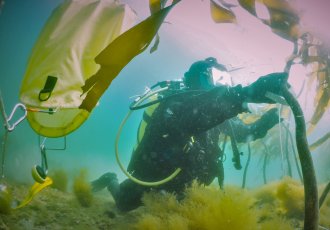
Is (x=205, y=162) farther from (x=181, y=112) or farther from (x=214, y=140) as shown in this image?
(x=181, y=112)

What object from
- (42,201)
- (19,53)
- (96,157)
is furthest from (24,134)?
(42,201)

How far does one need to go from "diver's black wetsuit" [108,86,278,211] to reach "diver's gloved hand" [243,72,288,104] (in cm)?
83

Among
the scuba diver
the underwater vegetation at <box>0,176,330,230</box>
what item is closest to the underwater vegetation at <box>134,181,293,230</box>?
the underwater vegetation at <box>0,176,330,230</box>

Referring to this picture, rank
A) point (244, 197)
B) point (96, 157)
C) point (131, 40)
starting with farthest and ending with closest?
point (96, 157), point (244, 197), point (131, 40)

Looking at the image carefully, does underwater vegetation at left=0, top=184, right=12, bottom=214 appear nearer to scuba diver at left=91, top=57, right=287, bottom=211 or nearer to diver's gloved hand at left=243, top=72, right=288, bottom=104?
scuba diver at left=91, top=57, right=287, bottom=211

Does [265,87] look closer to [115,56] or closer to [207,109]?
[207,109]

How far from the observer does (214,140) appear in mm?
4363

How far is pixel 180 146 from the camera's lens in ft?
13.1

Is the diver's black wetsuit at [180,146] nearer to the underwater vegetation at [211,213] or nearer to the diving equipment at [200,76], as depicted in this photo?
the diving equipment at [200,76]

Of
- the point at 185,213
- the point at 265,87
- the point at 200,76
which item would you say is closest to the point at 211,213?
the point at 185,213

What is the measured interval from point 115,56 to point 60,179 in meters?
6.22

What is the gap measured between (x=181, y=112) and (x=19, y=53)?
1748 inches

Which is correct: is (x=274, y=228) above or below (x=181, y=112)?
below

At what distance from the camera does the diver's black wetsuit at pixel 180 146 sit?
12.1ft
